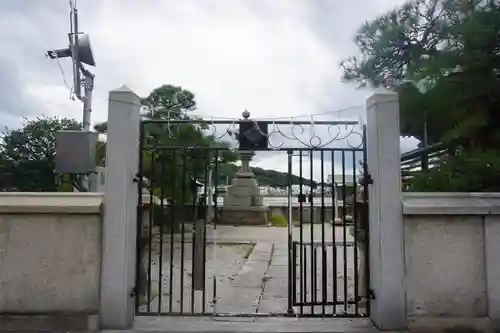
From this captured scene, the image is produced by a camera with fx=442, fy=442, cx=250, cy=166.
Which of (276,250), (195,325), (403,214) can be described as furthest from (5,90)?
(403,214)

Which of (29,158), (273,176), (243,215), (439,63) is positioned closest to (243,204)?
(243,215)

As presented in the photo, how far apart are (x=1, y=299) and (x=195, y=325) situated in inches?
60.8

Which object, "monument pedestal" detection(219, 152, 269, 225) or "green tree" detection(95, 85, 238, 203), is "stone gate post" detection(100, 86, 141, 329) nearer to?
"green tree" detection(95, 85, 238, 203)

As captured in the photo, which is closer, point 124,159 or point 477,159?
point 124,159

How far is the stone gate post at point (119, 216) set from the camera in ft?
11.4

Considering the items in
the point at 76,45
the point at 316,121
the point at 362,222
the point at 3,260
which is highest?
the point at 76,45

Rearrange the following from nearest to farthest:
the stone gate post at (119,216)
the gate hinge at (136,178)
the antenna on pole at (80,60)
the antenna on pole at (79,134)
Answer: the stone gate post at (119,216) → the gate hinge at (136,178) → the antenna on pole at (79,134) → the antenna on pole at (80,60)

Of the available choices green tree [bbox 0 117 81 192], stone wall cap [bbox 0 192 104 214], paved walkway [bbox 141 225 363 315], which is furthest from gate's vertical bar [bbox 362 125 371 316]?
green tree [bbox 0 117 81 192]

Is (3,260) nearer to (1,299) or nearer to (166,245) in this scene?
(1,299)

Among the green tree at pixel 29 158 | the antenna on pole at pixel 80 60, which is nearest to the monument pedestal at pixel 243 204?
the green tree at pixel 29 158

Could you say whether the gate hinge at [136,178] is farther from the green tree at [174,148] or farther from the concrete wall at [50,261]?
the concrete wall at [50,261]

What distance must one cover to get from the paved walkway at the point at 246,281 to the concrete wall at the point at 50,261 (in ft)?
2.01

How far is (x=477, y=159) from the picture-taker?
411 centimetres

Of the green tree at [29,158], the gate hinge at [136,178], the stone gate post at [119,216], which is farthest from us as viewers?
the green tree at [29,158]
